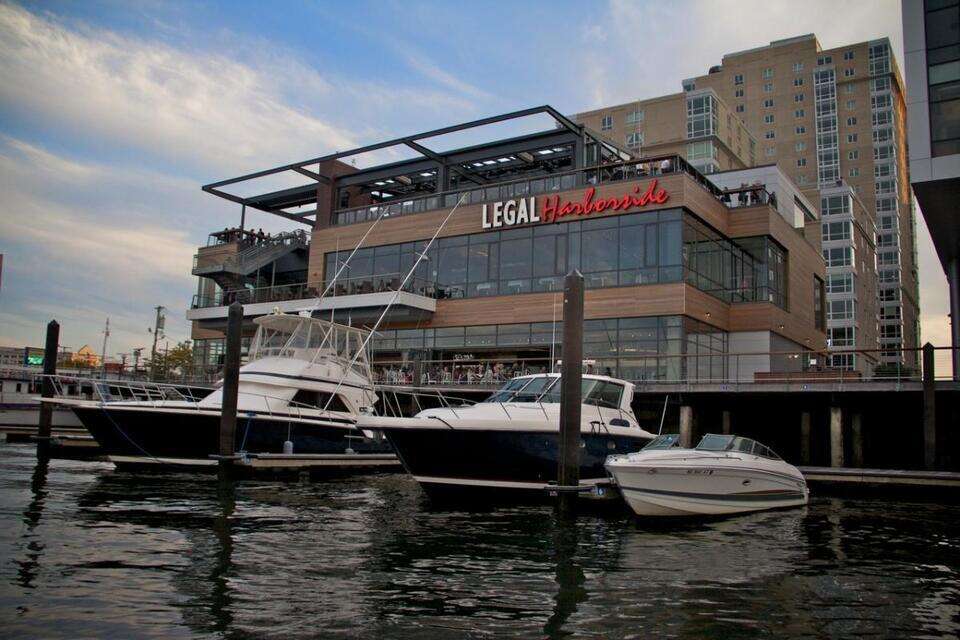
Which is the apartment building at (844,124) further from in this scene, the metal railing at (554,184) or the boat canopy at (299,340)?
the boat canopy at (299,340)

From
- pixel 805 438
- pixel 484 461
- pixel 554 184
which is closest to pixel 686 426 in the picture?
pixel 805 438

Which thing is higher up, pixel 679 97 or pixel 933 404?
pixel 679 97

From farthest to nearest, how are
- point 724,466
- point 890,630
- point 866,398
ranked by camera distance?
1. point 866,398
2. point 724,466
3. point 890,630

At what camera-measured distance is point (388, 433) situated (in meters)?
17.4

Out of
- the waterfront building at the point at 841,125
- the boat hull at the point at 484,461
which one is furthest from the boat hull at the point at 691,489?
the waterfront building at the point at 841,125

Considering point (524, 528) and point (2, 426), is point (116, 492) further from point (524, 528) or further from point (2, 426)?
point (2, 426)

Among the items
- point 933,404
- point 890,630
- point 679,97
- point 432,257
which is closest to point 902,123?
point 679,97

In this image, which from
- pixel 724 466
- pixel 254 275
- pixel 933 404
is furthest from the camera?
pixel 254 275

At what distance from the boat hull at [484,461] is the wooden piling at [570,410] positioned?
2.04 meters

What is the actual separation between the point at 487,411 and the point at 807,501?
7615 millimetres

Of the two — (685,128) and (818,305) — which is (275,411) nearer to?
(818,305)

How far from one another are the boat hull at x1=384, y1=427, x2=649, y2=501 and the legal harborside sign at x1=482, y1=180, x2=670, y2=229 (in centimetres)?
1756

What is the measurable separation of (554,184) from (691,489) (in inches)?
869

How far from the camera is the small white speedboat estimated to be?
15.0 meters
